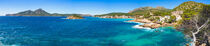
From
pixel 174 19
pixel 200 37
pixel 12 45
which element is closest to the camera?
pixel 200 37

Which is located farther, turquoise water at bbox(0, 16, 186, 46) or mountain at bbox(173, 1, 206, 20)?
mountain at bbox(173, 1, 206, 20)

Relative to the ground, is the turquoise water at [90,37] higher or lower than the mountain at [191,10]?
lower

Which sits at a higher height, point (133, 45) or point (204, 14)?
point (204, 14)

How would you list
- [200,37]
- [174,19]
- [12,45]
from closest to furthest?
[200,37] → [12,45] → [174,19]

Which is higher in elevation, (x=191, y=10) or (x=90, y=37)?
(x=191, y=10)

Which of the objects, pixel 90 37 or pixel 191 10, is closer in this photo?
pixel 90 37

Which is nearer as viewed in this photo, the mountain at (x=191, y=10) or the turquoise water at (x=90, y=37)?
the turquoise water at (x=90, y=37)

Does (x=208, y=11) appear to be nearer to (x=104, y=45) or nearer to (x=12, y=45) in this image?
(x=104, y=45)

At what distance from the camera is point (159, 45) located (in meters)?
34.8

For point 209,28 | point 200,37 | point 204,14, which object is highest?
point 204,14

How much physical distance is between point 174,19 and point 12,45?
10796cm

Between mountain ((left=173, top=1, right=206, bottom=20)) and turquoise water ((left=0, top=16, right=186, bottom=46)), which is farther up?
mountain ((left=173, top=1, right=206, bottom=20))

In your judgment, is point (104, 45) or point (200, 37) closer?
point (200, 37)

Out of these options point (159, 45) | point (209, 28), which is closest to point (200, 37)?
point (209, 28)
